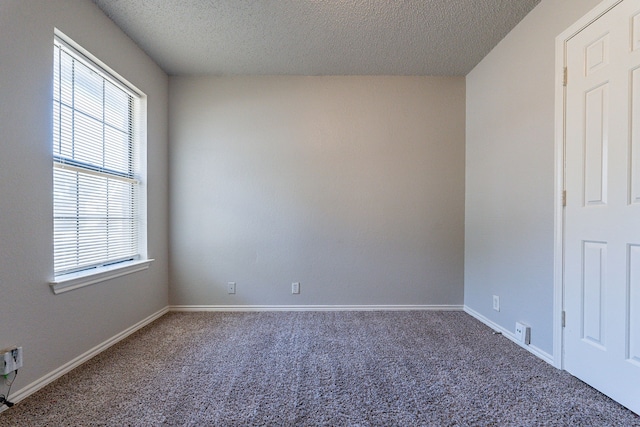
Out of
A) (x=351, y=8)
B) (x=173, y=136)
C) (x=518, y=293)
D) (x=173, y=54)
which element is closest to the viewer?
(x=351, y=8)

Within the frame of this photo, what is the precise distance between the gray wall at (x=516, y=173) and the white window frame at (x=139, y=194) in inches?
125

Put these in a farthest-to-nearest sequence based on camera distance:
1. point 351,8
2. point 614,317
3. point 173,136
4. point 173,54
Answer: point 173,136 < point 173,54 < point 351,8 < point 614,317

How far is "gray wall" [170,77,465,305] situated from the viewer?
123 inches

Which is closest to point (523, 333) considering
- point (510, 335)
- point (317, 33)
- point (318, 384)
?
point (510, 335)

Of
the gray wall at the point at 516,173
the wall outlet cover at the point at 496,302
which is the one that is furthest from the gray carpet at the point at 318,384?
the gray wall at the point at 516,173

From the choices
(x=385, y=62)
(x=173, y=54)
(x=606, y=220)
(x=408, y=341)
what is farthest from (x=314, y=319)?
(x=173, y=54)

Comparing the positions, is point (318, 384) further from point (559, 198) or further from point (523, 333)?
point (559, 198)

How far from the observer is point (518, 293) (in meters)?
2.29

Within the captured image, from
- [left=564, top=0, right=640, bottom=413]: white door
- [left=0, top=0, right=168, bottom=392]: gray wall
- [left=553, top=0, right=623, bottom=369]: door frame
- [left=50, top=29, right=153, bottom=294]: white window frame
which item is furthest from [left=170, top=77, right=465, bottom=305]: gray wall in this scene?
[left=564, top=0, right=640, bottom=413]: white door

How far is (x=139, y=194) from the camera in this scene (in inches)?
108

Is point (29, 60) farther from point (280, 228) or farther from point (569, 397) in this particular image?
point (569, 397)

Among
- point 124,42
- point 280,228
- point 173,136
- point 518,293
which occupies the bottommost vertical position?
point 518,293

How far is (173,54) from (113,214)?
5.17ft

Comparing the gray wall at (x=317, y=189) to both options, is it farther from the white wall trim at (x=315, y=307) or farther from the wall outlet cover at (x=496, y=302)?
the wall outlet cover at (x=496, y=302)
